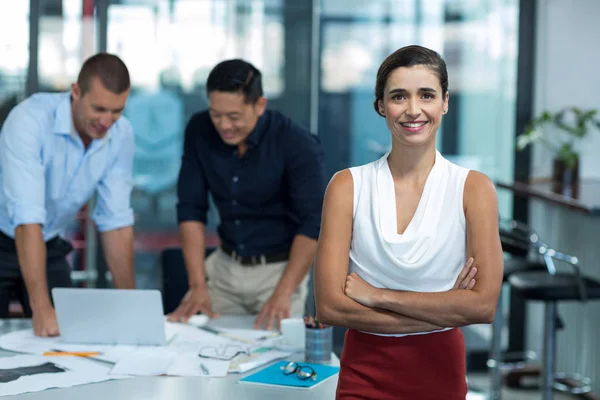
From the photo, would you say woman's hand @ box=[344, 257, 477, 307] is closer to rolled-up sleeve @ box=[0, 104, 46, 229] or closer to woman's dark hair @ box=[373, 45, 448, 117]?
woman's dark hair @ box=[373, 45, 448, 117]

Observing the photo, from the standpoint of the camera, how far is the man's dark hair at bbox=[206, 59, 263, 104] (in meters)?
2.93

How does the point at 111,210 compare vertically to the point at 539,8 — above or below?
below

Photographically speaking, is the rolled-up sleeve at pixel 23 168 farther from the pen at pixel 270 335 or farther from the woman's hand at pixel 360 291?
the woman's hand at pixel 360 291

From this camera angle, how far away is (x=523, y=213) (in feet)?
17.7

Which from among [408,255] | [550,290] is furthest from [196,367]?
[550,290]

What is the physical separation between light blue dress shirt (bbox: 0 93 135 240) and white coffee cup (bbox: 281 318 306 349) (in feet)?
2.93

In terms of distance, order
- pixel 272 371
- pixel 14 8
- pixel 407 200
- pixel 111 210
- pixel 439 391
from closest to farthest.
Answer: pixel 439 391, pixel 407 200, pixel 272 371, pixel 111 210, pixel 14 8

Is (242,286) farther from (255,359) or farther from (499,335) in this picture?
(499,335)

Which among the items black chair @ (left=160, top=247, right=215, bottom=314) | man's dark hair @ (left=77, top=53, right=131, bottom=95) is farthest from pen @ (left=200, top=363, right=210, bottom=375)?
black chair @ (left=160, top=247, right=215, bottom=314)

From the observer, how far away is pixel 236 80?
2.94 metres

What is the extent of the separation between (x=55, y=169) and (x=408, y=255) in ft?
5.05

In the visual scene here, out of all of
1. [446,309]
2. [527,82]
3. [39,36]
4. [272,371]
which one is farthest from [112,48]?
[446,309]

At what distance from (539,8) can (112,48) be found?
8.39 feet

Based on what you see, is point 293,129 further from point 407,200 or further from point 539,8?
point 539,8
